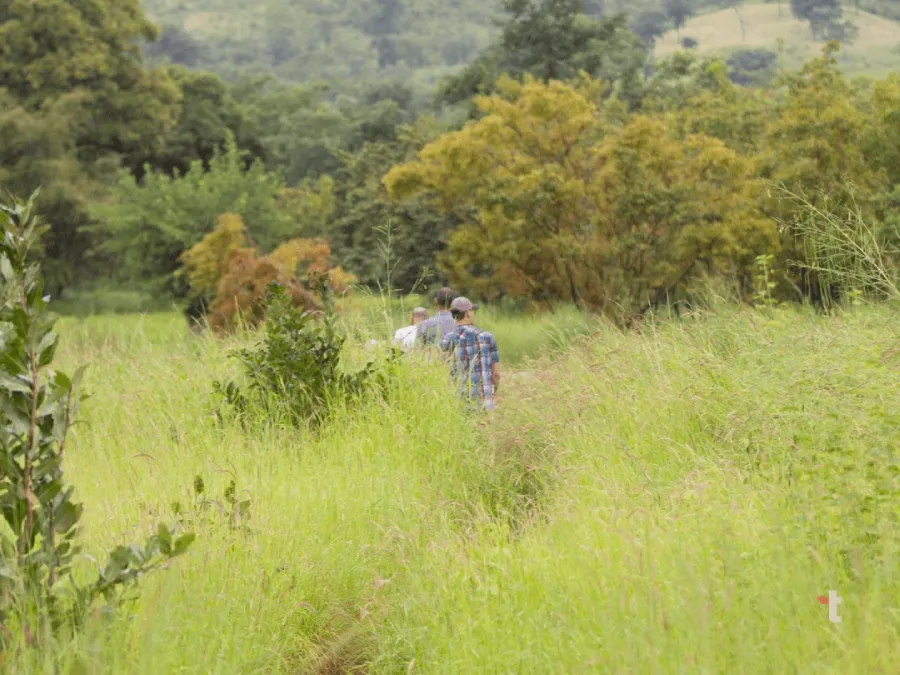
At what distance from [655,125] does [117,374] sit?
13486mm

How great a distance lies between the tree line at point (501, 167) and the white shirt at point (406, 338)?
154 inches

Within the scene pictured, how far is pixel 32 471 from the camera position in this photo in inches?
155

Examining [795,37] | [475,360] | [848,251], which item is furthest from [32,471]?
[795,37]

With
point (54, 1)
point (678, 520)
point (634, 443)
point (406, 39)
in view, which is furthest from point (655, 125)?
point (406, 39)

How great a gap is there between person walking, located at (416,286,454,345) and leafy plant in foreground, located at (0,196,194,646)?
212 inches

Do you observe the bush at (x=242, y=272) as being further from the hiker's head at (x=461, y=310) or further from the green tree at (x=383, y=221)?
the hiker's head at (x=461, y=310)

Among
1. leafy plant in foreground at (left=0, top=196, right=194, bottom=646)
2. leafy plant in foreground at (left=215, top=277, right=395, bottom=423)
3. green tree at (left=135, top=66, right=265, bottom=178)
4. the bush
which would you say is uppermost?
leafy plant in foreground at (left=0, top=196, right=194, bottom=646)

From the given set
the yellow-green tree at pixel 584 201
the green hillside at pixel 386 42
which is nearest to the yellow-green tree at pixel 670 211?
the yellow-green tree at pixel 584 201

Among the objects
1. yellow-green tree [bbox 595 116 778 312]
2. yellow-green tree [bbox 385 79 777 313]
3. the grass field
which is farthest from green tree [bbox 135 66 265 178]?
the grass field

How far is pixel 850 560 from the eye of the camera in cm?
414

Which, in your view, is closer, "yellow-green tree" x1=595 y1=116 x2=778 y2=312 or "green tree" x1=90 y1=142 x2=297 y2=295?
"yellow-green tree" x1=595 y1=116 x2=778 y2=312

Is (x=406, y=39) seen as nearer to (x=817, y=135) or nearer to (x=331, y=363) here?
(x=817, y=135)

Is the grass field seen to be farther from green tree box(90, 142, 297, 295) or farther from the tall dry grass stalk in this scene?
green tree box(90, 142, 297, 295)

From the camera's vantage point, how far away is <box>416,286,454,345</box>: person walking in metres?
9.31
